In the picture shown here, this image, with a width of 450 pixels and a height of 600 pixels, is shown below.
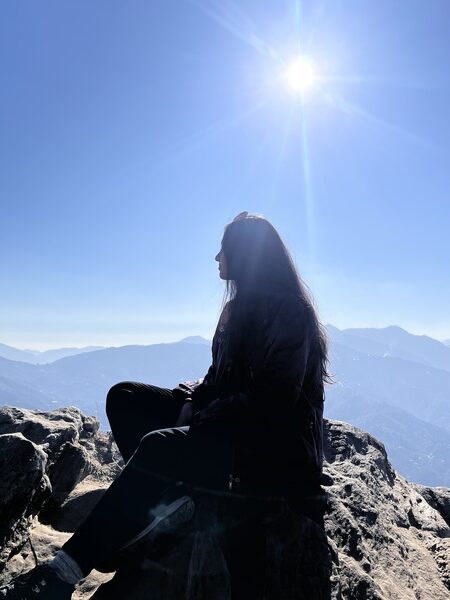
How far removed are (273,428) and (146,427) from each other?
6.70 ft

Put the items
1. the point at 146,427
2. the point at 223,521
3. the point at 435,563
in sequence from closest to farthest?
1. the point at 223,521
2. the point at 146,427
3. the point at 435,563

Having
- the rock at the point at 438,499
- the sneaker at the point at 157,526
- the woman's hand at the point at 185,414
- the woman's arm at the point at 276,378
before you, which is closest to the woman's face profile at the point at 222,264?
the woman's arm at the point at 276,378

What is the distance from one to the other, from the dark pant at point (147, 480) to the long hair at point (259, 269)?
122cm

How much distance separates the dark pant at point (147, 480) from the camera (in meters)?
3.62

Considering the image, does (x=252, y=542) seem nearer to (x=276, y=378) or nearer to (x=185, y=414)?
(x=185, y=414)

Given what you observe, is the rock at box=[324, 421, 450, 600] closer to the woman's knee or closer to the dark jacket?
the dark jacket

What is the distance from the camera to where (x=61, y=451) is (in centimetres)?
721

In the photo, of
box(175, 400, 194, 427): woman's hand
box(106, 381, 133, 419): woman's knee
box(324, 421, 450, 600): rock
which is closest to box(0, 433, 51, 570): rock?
box(106, 381, 133, 419): woman's knee

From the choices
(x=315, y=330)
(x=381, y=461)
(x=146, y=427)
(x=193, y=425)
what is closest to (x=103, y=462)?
(x=146, y=427)

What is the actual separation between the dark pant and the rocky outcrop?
0.44 metres

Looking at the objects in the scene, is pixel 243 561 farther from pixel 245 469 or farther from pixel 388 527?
pixel 388 527

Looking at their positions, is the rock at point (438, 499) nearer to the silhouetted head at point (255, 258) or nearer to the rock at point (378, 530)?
the rock at point (378, 530)

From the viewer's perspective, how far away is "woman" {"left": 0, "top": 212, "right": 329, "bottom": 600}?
3.65 metres

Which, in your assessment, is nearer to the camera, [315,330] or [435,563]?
[315,330]
